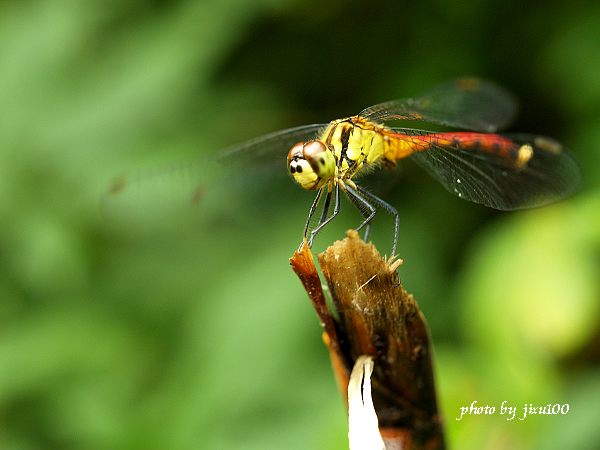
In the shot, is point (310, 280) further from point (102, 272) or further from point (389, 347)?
point (102, 272)

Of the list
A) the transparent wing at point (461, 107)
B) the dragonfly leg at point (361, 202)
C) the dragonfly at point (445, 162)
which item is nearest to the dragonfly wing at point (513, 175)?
the dragonfly at point (445, 162)

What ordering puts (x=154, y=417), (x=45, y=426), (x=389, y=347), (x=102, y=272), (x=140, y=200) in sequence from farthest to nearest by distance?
(x=102, y=272) < (x=140, y=200) < (x=45, y=426) < (x=154, y=417) < (x=389, y=347)

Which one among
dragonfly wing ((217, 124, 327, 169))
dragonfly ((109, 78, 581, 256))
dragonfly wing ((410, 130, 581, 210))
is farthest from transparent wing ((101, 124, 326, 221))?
dragonfly wing ((410, 130, 581, 210))

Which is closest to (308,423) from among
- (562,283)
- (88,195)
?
(562,283)

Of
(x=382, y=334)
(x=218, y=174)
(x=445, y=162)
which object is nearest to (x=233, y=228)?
(x=218, y=174)

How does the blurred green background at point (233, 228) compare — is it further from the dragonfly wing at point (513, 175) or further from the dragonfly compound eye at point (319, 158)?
the dragonfly compound eye at point (319, 158)

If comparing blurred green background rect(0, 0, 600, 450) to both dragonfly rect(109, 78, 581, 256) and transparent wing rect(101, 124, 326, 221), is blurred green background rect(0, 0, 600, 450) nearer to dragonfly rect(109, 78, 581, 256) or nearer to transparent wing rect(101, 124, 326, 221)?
transparent wing rect(101, 124, 326, 221)
